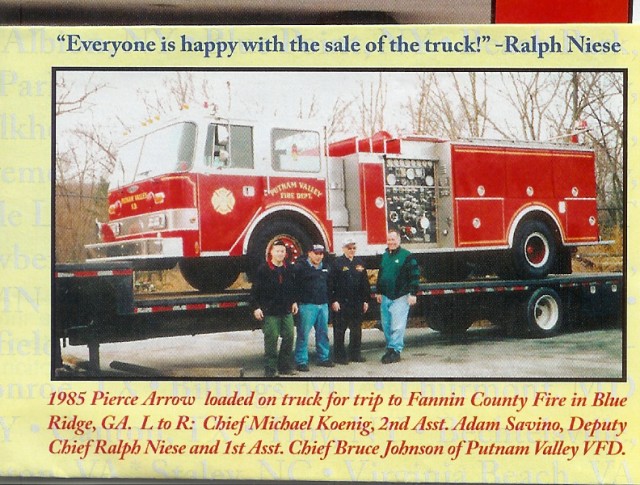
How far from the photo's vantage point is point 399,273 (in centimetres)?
560

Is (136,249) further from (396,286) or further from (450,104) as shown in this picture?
(450,104)

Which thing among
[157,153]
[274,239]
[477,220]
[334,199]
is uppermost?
[157,153]

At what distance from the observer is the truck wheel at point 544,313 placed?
227 inches

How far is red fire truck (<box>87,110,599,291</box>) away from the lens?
5.47 meters

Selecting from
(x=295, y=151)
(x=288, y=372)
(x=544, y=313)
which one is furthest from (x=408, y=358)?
(x=295, y=151)

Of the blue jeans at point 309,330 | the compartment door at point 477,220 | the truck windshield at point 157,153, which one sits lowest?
the blue jeans at point 309,330

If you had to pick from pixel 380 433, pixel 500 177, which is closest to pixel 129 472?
pixel 380 433

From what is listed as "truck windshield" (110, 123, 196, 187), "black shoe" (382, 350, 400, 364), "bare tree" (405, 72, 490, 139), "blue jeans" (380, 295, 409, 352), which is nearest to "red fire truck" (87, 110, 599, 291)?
"truck windshield" (110, 123, 196, 187)

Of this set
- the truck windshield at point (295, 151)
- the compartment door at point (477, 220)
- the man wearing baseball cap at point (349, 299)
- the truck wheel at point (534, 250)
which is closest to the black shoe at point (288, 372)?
the man wearing baseball cap at point (349, 299)

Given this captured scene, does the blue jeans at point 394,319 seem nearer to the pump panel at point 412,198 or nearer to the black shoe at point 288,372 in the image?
the pump panel at point 412,198

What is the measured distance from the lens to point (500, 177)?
580 centimetres

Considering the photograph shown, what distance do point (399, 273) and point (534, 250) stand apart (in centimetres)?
110

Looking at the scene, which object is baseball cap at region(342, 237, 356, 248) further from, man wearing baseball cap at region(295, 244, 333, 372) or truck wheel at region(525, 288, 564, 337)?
truck wheel at region(525, 288, 564, 337)

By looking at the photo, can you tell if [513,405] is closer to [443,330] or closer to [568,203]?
[443,330]
